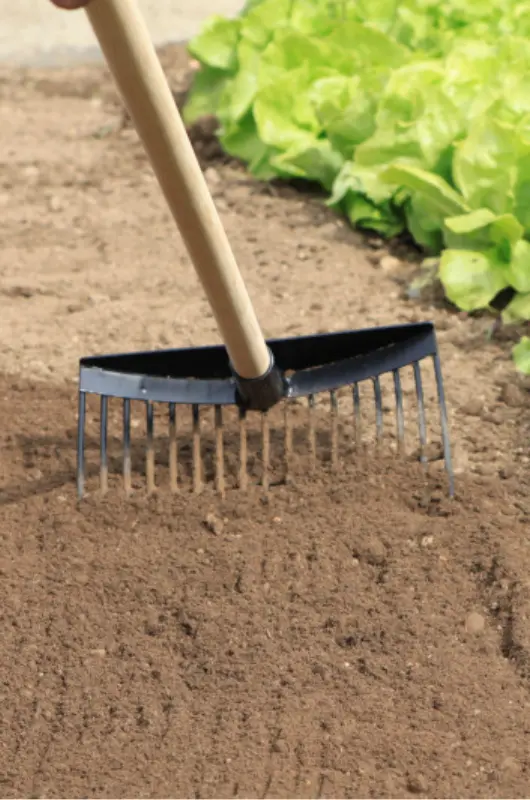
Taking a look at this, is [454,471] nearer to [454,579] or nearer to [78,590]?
[454,579]

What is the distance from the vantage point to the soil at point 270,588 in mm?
2047

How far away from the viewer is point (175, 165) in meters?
2.00

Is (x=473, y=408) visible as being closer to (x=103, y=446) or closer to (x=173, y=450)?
(x=173, y=450)

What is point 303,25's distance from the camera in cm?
409

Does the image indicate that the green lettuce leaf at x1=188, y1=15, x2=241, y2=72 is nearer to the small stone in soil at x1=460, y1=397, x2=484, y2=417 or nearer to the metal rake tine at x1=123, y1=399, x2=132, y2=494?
the small stone in soil at x1=460, y1=397, x2=484, y2=417

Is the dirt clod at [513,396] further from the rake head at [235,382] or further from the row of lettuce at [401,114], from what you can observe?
the rake head at [235,382]

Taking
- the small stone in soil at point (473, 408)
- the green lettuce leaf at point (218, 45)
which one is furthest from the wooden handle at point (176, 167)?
the green lettuce leaf at point (218, 45)

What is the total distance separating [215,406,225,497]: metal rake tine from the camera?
252cm

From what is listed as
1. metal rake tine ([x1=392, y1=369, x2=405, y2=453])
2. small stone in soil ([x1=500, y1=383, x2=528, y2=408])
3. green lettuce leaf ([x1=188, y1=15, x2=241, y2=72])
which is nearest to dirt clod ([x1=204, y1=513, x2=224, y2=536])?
metal rake tine ([x1=392, y1=369, x2=405, y2=453])

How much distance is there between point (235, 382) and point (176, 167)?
644 millimetres

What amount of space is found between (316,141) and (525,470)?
62.4 inches

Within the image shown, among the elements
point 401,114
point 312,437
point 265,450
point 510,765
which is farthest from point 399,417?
point 401,114

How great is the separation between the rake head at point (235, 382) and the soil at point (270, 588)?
0.35 ft

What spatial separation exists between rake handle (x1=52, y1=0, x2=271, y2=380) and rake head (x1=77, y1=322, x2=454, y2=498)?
0.15m
